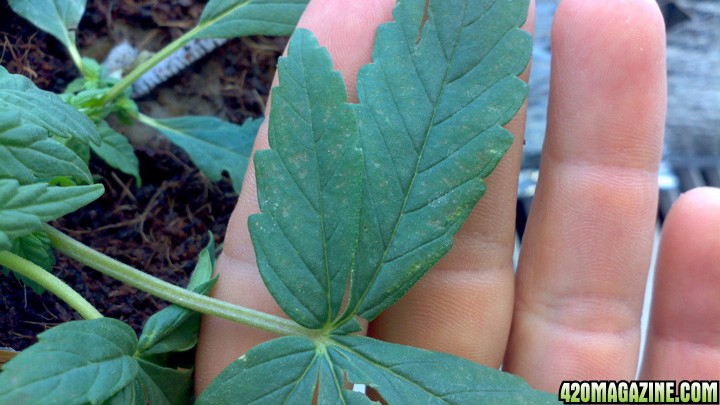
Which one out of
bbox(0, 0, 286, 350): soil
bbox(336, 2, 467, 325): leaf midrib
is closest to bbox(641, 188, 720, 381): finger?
bbox(336, 2, 467, 325): leaf midrib

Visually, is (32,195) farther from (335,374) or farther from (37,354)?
(335,374)

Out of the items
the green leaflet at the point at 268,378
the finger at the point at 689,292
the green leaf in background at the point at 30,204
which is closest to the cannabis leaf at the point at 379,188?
the green leaflet at the point at 268,378

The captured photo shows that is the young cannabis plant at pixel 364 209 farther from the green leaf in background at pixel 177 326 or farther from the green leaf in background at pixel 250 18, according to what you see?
the green leaf in background at pixel 250 18

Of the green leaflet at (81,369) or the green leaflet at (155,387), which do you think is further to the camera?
the green leaflet at (155,387)

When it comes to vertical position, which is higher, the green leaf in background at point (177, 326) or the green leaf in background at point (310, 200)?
the green leaf in background at point (310, 200)

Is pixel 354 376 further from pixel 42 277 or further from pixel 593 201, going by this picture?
pixel 593 201

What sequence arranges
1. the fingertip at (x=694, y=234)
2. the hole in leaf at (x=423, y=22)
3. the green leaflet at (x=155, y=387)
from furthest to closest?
the fingertip at (x=694, y=234) < the hole in leaf at (x=423, y=22) < the green leaflet at (x=155, y=387)
